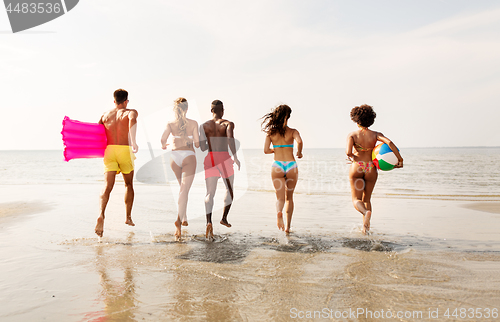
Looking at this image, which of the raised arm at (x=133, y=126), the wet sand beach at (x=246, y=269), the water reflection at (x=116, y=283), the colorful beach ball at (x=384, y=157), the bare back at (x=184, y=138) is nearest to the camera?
the water reflection at (x=116, y=283)

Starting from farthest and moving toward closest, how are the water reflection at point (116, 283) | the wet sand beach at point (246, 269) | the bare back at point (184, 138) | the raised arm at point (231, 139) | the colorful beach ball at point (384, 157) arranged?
the raised arm at point (231, 139) → the bare back at point (184, 138) → the colorful beach ball at point (384, 157) → the wet sand beach at point (246, 269) → the water reflection at point (116, 283)

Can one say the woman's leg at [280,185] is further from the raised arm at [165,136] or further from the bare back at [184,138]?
the raised arm at [165,136]

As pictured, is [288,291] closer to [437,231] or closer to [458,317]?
[458,317]

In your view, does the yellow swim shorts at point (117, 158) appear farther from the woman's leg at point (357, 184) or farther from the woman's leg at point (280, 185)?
the woman's leg at point (357, 184)

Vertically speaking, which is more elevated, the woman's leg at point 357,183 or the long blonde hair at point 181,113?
the long blonde hair at point 181,113

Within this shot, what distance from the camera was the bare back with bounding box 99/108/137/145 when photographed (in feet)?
18.6

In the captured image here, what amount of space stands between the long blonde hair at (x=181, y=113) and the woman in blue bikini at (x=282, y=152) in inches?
54.8

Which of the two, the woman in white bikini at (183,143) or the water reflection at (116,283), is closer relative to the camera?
the water reflection at (116,283)

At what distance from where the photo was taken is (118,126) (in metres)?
5.67

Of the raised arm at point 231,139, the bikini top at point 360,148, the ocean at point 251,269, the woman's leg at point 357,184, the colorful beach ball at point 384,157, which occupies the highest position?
the raised arm at point 231,139

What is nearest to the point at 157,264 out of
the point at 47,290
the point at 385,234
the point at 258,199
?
the point at 47,290

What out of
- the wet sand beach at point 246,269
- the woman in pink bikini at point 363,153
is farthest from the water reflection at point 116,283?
the woman in pink bikini at point 363,153

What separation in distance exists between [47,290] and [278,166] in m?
3.77

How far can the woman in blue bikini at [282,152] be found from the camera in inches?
223
